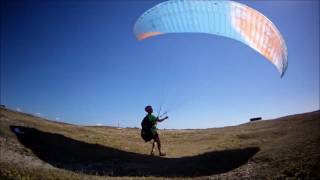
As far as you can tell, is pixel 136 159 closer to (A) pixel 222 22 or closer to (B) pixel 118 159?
(B) pixel 118 159

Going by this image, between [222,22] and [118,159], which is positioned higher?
[222,22]

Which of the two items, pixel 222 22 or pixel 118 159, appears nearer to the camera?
pixel 222 22

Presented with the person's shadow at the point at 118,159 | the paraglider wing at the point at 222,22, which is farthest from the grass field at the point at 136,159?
the paraglider wing at the point at 222,22

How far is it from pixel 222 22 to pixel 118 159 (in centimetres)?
916

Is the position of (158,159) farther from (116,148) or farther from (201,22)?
(201,22)

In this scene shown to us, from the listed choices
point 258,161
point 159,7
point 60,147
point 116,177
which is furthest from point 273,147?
point 60,147

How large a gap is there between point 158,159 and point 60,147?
20.9ft

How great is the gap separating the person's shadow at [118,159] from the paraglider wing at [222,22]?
5.40m

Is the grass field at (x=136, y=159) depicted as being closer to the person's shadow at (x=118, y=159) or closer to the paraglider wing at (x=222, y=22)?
the person's shadow at (x=118, y=159)

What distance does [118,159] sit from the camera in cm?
1873

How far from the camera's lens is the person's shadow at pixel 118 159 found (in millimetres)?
15891

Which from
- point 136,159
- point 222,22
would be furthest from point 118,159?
point 222,22

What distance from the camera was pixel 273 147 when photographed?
16891mm

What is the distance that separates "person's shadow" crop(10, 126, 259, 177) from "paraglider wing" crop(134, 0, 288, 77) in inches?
212
